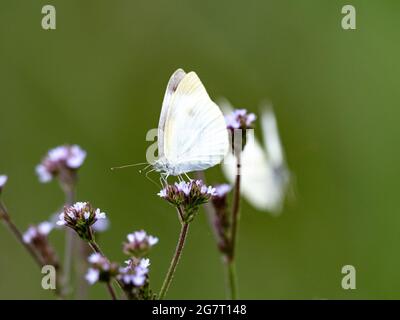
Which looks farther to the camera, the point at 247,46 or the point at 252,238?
the point at 247,46

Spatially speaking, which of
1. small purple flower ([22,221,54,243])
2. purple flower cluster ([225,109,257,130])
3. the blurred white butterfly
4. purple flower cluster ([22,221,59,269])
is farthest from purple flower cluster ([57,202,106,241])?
the blurred white butterfly

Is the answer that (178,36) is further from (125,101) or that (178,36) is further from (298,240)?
(298,240)

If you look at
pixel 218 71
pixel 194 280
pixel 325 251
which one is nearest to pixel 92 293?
pixel 194 280

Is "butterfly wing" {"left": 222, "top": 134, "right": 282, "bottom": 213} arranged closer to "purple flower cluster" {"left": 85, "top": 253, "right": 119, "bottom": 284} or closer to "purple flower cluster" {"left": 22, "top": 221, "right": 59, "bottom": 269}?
"purple flower cluster" {"left": 22, "top": 221, "right": 59, "bottom": 269}

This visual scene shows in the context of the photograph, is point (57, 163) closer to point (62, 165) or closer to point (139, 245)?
point (62, 165)

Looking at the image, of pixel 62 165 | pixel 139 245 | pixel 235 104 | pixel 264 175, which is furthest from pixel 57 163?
pixel 235 104

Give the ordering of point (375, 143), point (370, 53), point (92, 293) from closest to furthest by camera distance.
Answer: point (92, 293) < point (375, 143) < point (370, 53)
